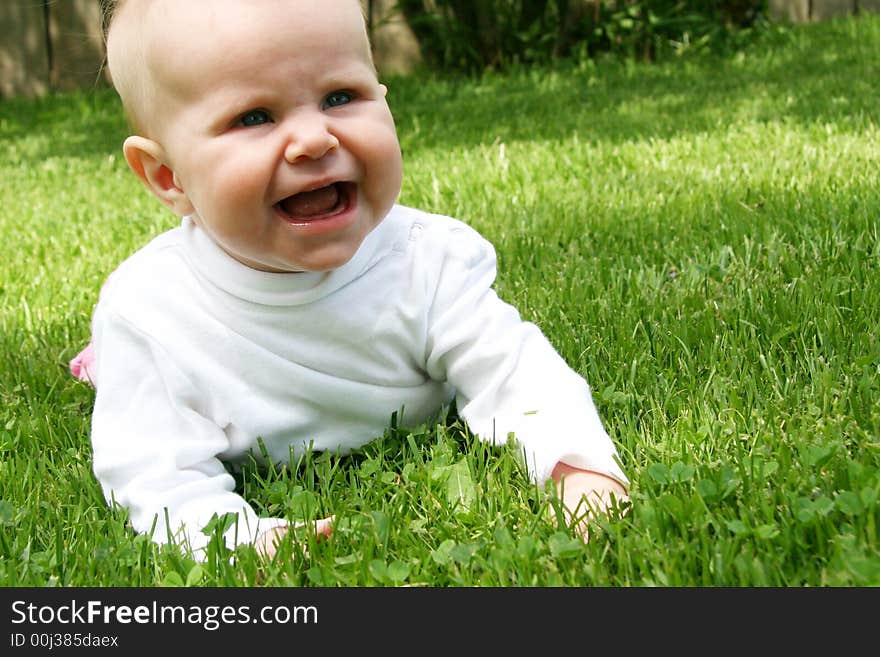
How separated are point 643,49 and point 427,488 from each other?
7.43 meters

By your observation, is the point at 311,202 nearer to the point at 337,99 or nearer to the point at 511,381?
the point at 337,99

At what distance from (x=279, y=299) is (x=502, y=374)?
47 cm

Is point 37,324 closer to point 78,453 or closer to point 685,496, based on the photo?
point 78,453

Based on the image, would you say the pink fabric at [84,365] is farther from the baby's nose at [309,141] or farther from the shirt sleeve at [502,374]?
the baby's nose at [309,141]

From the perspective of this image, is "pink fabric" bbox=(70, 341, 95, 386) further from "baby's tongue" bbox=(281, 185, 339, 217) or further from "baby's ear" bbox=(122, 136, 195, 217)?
"baby's tongue" bbox=(281, 185, 339, 217)

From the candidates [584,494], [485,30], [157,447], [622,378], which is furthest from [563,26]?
[584,494]

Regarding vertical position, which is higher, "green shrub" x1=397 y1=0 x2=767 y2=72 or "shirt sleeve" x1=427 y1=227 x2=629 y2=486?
"shirt sleeve" x1=427 y1=227 x2=629 y2=486

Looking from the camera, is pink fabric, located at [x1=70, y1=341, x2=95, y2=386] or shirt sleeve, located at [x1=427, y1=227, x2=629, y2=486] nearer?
shirt sleeve, located at [x1=427, y1=227, x2=629, y2=486]

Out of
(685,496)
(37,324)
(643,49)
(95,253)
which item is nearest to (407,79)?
(643,49)

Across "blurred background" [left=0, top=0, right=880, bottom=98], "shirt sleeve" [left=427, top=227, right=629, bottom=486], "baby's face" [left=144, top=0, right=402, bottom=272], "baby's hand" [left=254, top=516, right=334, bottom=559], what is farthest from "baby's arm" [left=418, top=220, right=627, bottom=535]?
"blurred background" [left=0, top=0, right=880, bottom=98]

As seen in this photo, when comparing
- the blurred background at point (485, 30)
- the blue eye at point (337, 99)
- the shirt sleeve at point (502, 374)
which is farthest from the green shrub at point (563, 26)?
the blue eye at point (337, 99)

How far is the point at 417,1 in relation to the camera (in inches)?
372

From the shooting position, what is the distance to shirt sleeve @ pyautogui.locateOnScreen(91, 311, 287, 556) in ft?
6.82

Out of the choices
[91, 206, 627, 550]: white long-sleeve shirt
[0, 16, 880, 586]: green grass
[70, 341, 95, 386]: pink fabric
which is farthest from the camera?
[70, 341, 95, 386]: pink fabric
